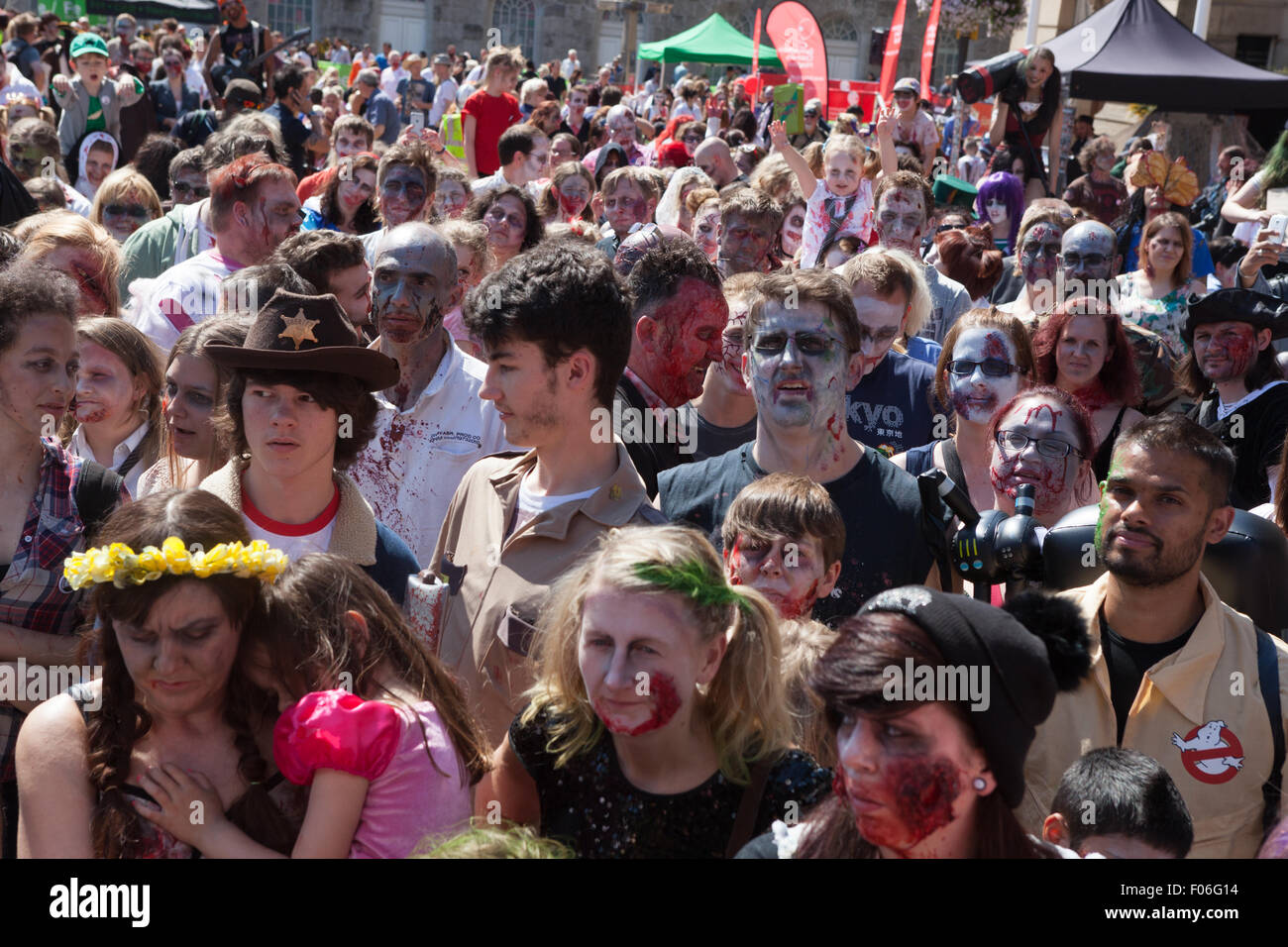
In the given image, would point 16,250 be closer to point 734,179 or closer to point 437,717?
point 437,717

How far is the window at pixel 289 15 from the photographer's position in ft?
152

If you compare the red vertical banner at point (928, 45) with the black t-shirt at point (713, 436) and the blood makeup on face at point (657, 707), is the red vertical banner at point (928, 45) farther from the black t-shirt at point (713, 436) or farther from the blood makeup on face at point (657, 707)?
the blood makeup on face at point (657, 707)

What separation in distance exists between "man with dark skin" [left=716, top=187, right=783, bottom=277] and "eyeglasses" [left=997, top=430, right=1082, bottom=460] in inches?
106

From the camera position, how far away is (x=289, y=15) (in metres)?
47.2

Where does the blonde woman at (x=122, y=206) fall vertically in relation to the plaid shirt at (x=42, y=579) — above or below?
above

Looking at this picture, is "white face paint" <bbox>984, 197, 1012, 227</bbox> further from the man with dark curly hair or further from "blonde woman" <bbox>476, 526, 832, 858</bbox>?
"blonde woman" <bbox>476, 526, 832, 858</bbox>

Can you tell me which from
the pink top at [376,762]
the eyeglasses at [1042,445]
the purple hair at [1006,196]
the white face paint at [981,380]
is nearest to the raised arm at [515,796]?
the pink top at [376,762]

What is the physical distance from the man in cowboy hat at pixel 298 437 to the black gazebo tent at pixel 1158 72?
13.1 metres

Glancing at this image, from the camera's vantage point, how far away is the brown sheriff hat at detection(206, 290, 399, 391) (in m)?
3.39

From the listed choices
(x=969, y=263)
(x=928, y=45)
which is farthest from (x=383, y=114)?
(x=969, y=263)

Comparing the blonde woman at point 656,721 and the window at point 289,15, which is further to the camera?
the window at point 289,15
